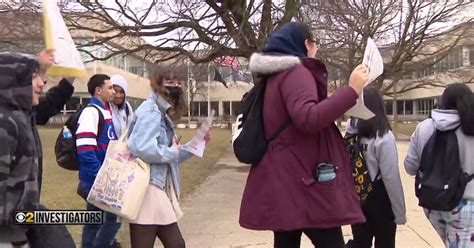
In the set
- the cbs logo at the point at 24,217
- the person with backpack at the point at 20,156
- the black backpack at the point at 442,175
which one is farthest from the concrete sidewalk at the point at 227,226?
the cbs logo at the point at 24,217

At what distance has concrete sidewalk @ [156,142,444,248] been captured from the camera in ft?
21.6

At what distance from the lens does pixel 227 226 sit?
7.59m

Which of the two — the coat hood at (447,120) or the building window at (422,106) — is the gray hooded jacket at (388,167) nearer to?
the coat hood at (447,120)

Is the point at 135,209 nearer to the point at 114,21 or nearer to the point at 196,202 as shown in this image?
the point at 196,202

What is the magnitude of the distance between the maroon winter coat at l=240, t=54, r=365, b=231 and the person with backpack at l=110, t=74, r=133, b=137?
8.90 ft

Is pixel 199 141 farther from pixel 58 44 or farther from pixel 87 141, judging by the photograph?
pixel 58 44

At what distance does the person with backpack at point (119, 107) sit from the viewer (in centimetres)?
557

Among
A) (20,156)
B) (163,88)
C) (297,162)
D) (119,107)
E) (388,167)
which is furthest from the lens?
(119,107)

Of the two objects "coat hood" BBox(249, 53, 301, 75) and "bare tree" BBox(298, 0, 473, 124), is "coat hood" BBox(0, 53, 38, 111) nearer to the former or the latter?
"coat hood" BBox(249, 53, 301, 75)

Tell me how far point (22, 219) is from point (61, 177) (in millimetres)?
11461

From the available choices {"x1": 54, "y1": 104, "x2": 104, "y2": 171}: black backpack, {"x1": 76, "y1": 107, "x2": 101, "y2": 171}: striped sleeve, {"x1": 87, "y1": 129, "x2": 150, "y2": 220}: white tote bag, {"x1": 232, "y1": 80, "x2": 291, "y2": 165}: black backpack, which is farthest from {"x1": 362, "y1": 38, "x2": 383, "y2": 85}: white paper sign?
{"x1": 54, "y1": 104, "x2": 104, "y2": 171}: black backpack

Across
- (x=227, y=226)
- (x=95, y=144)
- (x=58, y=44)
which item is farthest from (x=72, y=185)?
(x=58, y=44)

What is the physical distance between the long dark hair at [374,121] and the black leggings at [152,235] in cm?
166

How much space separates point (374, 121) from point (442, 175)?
71 centimetres
